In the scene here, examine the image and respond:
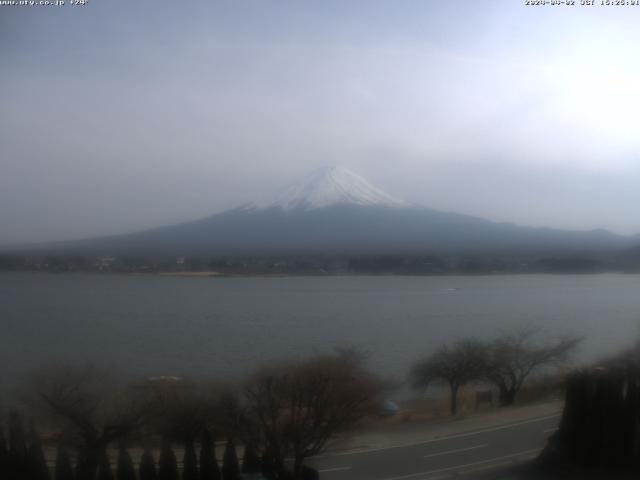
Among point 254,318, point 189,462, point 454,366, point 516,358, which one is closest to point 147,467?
point 189,462

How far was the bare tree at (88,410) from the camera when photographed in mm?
2836

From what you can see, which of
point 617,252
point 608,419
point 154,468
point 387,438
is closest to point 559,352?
point 608,419

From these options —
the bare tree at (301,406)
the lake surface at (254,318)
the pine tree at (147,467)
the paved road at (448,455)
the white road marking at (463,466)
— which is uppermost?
the lake surface at (254,318)

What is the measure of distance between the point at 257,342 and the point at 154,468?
2.65ft

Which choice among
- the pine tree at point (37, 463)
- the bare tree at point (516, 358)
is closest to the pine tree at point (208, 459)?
the pine tree at point (37, 463)

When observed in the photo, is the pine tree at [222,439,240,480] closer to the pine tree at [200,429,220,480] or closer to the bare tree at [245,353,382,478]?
the pine tree at [200,429,220,480]

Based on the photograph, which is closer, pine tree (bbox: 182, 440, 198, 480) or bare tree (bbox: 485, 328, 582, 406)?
pine tree (bbox: 182, 440, 198, 480)

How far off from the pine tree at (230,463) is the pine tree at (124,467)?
0.45 metres

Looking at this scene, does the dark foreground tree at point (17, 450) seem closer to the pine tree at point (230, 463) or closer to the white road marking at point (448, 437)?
the pine tree at point (230, 463)

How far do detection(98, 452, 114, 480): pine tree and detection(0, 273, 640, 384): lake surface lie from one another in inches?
17.1

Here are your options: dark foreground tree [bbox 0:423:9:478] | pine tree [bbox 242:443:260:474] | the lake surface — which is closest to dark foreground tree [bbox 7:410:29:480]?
dark foreground tree [bbox 0:423:9:478]

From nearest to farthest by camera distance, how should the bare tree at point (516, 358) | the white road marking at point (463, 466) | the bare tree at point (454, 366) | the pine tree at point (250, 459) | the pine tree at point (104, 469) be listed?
the pine tree at point (104, 469) < the pine tree at point (250, 459) < the white road marking at point (463, 466) < the bare tree at point (454, 366) < the bare tree at point (516, 358)

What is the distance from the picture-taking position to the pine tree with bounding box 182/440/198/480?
114 inches

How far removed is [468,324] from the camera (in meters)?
3.51
